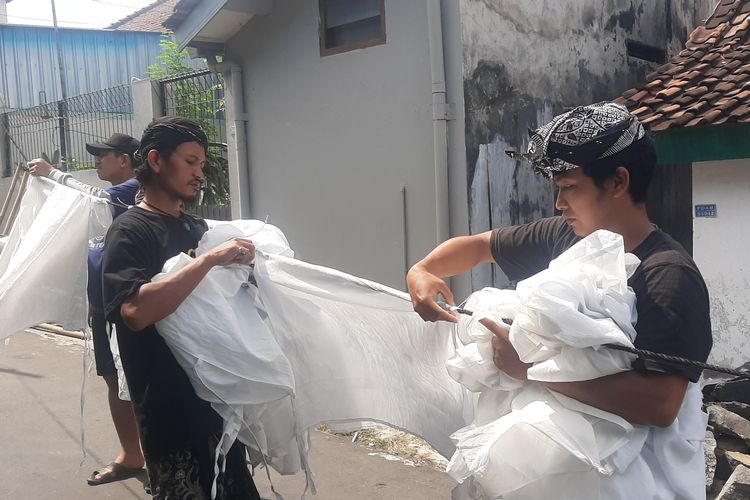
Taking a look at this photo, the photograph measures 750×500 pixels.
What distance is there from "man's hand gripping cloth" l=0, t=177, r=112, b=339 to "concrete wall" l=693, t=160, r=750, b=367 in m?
4.46

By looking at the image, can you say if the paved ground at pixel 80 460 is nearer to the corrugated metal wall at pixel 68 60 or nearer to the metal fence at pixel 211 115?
the metal fence at pixel 211 115

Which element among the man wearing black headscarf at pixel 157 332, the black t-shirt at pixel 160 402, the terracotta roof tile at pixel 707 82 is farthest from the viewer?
the terracotta roof tile at pixel 707 82

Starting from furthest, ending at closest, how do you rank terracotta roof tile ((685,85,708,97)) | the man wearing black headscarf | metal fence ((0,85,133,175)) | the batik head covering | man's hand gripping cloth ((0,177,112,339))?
1. metal fence ((0,85,133,175))
2. terracotta roof tile ((685,85,708,97))
3. man's hand gripping cloth ((0,177,112,339))
4. the man wearing black headscarf
5. the batik head covering

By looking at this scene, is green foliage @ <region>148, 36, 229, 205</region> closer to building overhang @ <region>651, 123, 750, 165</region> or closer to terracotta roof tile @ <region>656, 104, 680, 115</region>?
terracotta roof tile @ <region>656, 104, 680, 115</region>

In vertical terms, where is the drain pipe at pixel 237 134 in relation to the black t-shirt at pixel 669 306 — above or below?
above

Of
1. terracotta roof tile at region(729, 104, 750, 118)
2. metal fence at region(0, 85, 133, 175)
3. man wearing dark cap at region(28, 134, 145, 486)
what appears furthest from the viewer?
metal fence at region(0, 85, 133, 175)

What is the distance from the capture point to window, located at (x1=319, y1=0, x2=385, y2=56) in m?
5.80

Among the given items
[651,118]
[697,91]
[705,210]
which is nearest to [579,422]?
[651,118]

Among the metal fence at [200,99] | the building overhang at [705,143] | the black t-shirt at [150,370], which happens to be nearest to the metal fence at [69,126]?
the metal fence at [200,99]

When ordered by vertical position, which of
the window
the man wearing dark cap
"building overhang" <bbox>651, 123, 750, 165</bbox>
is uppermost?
the window

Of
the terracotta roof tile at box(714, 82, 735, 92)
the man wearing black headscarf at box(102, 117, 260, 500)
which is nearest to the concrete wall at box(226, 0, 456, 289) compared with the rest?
the terracotta roof tile at box(714, 82, 735, 92)

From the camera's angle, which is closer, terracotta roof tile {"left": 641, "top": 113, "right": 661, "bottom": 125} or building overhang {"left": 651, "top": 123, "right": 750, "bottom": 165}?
building overhang {"left": 651, "top": 123, "right": 750, "bottom": 165}

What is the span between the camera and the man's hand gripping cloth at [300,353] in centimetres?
224

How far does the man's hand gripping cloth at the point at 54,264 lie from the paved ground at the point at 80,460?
111cm
